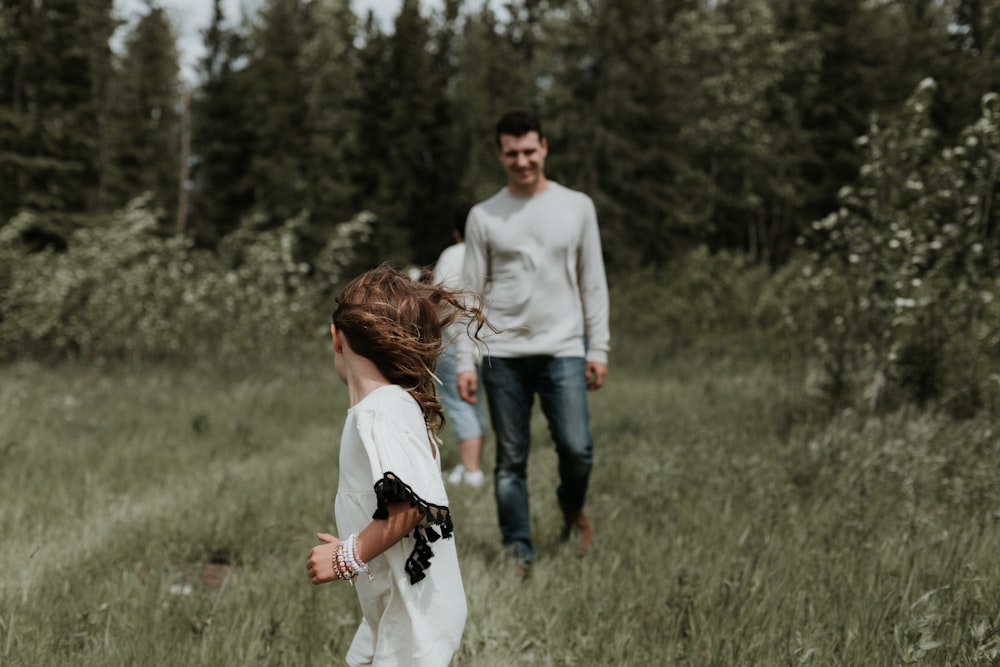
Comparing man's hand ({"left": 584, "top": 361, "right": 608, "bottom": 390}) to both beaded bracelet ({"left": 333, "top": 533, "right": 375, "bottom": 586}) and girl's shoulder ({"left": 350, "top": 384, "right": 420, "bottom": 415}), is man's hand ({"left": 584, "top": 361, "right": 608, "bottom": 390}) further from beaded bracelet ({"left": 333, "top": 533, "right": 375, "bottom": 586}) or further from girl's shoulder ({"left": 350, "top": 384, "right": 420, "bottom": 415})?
Result: beaded bracelet ({"left": 333, "top": 533, "right": 375, "bottom": 586})

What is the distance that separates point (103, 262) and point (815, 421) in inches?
469

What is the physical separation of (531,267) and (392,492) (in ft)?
7.96

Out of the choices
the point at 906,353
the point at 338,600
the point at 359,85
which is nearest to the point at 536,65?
the point at 359,85

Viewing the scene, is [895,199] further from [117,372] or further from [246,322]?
[117,372]

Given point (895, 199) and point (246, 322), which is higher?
point (895, 199)

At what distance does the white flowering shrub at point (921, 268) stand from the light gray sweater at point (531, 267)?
3636mm

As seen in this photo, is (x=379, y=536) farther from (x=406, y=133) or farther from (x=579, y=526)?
(x=406, y=133)

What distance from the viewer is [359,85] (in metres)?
39.7

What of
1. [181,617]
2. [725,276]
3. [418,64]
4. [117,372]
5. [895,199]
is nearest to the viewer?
[181,617]

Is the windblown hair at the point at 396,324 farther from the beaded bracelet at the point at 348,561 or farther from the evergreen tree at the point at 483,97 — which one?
the evergreen tree at the point at 483,97

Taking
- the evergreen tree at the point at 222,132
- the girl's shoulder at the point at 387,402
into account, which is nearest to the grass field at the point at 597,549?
the girl's shoulder at the point at 387,402

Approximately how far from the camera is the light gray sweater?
4.17 m

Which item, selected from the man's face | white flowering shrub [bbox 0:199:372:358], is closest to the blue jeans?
the man's face

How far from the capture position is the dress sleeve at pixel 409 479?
192 centimetres
